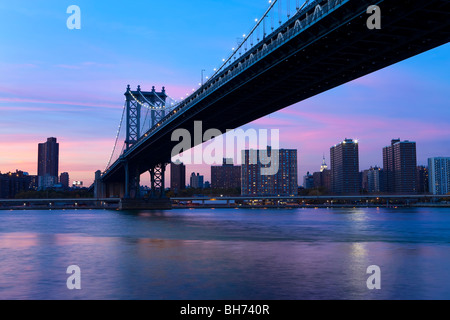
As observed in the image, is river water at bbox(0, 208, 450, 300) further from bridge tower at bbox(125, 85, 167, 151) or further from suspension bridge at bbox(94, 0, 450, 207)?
bridge tower at bbox(125, 85, 167, 151)

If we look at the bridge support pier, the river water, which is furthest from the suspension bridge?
the bridge support pier

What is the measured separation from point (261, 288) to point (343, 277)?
132 inches

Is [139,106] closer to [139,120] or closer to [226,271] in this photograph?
[139,120]

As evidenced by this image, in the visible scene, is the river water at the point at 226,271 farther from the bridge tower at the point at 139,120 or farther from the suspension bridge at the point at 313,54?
the bridge tower at the point at 139,120

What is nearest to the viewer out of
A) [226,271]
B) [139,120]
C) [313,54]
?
[226,271]

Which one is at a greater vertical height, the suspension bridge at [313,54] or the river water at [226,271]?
the suspension bridge at [313,54]

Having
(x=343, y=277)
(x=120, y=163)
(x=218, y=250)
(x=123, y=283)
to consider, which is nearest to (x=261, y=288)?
(x=343, y=277)

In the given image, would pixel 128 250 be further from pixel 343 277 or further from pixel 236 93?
pixel 236 93

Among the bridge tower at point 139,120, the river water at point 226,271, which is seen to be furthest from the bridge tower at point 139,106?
the river water at point 226,271

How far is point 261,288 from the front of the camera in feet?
47.2

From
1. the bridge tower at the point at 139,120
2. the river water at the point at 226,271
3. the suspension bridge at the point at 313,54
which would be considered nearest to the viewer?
the river water at the point at 226,271

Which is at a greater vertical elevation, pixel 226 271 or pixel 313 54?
pixel 313 54

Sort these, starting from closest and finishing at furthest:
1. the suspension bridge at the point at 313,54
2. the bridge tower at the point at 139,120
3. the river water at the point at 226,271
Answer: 1. the river water at the point at 226,271
2. the suspension bridge at the point at 313,54
3. the bridge tower at the point at 139,120

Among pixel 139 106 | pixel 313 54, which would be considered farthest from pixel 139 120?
pixel 313 54
